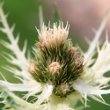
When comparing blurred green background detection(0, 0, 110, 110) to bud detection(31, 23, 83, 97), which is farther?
blurred green background detection(0, 0, 110, 110)

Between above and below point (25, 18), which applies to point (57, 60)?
below

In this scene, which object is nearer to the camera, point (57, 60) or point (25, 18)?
point (57, 60)

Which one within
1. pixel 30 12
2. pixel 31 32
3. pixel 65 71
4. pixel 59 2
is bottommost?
pixel 65 71

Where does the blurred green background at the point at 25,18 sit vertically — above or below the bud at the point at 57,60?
above

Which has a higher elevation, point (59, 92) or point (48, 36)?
point (48, 36)

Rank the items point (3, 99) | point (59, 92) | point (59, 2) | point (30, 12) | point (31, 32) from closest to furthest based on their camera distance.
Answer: point (3, 99)
point (59, 92)
point (31, 32)
point (30, 12)
point (59, 2)

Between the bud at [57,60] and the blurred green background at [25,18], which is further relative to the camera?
the blurred green background at [25,18]

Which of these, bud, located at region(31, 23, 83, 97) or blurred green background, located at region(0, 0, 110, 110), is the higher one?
blurred green background, located at region(0, 0, 110, 110)

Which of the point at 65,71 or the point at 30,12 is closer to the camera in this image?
the point at 65,71

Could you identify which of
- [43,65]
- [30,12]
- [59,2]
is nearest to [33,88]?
[43,65]

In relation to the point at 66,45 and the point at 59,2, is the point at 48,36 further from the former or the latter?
the point at 59,2

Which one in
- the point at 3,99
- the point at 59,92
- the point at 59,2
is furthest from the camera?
the point at 59,2
